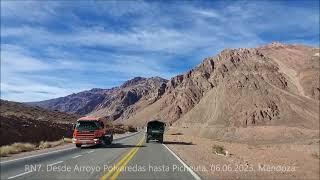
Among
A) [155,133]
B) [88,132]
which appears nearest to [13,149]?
[88,132]

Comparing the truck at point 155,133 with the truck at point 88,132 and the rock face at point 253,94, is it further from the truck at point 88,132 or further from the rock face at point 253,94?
the rock face at point 253,94

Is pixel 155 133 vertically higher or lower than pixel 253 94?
lower

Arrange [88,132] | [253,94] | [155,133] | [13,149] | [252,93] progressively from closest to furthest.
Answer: [13,149] → [88,132] → [155,133] → [253,94] → [252,93]

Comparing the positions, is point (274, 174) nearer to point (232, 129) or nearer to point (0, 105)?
point (232, 129)

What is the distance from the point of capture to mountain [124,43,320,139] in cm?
10772

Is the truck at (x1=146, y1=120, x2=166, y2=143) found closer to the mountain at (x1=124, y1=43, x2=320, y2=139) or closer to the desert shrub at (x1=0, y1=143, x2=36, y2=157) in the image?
the desert shrub at (x1=0, y1=143, x2=36, y2=157)

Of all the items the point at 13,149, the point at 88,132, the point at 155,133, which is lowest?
the point at 13,149

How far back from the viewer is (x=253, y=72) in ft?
436

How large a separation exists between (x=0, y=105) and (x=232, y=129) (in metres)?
58.4

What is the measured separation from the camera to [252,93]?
122m

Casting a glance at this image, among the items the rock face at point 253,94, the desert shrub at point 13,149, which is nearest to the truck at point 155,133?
the desert shrub at point 13,149

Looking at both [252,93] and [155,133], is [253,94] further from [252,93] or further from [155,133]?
[155,133]

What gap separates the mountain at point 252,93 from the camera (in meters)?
108

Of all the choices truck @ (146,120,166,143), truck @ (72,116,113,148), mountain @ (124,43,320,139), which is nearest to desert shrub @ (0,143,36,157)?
truck @ (72,116,113,148)
